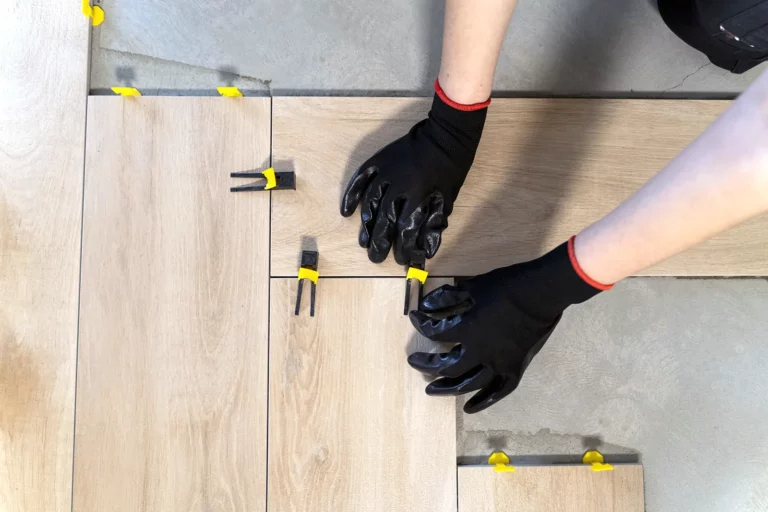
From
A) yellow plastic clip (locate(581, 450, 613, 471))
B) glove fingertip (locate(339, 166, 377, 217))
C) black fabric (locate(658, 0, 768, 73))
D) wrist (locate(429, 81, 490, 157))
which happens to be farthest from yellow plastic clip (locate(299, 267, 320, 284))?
black fabric (locate(658, 0, 768, 73))

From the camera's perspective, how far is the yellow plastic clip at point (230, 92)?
1201 mm

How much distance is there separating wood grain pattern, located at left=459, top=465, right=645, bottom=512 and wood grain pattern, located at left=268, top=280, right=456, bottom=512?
55 mm

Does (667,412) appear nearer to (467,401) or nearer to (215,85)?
(467,401)

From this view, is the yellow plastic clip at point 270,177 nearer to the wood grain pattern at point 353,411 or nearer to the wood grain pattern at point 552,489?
the wood grain pattern at point 353,411

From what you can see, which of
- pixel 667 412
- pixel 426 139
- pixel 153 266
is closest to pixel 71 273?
pixel 153 266

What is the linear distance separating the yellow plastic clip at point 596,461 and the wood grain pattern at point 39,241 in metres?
1.08

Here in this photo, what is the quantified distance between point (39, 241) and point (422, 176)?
32.3 inches

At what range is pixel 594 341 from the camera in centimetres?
123

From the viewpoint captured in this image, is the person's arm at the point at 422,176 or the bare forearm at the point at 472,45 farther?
the person's arm at the point at 422,176

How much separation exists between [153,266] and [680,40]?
1.26 meters

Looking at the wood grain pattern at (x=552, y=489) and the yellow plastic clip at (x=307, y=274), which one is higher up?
the yellow plastic clip at (x=307, y=274)

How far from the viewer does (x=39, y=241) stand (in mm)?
1199

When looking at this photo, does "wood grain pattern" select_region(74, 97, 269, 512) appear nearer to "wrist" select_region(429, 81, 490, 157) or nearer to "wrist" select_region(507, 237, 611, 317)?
"wrist" select_region(429, 81, 490, 157)

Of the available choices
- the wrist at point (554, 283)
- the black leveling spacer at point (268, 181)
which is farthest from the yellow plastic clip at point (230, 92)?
the wrist at point (554, 283)
